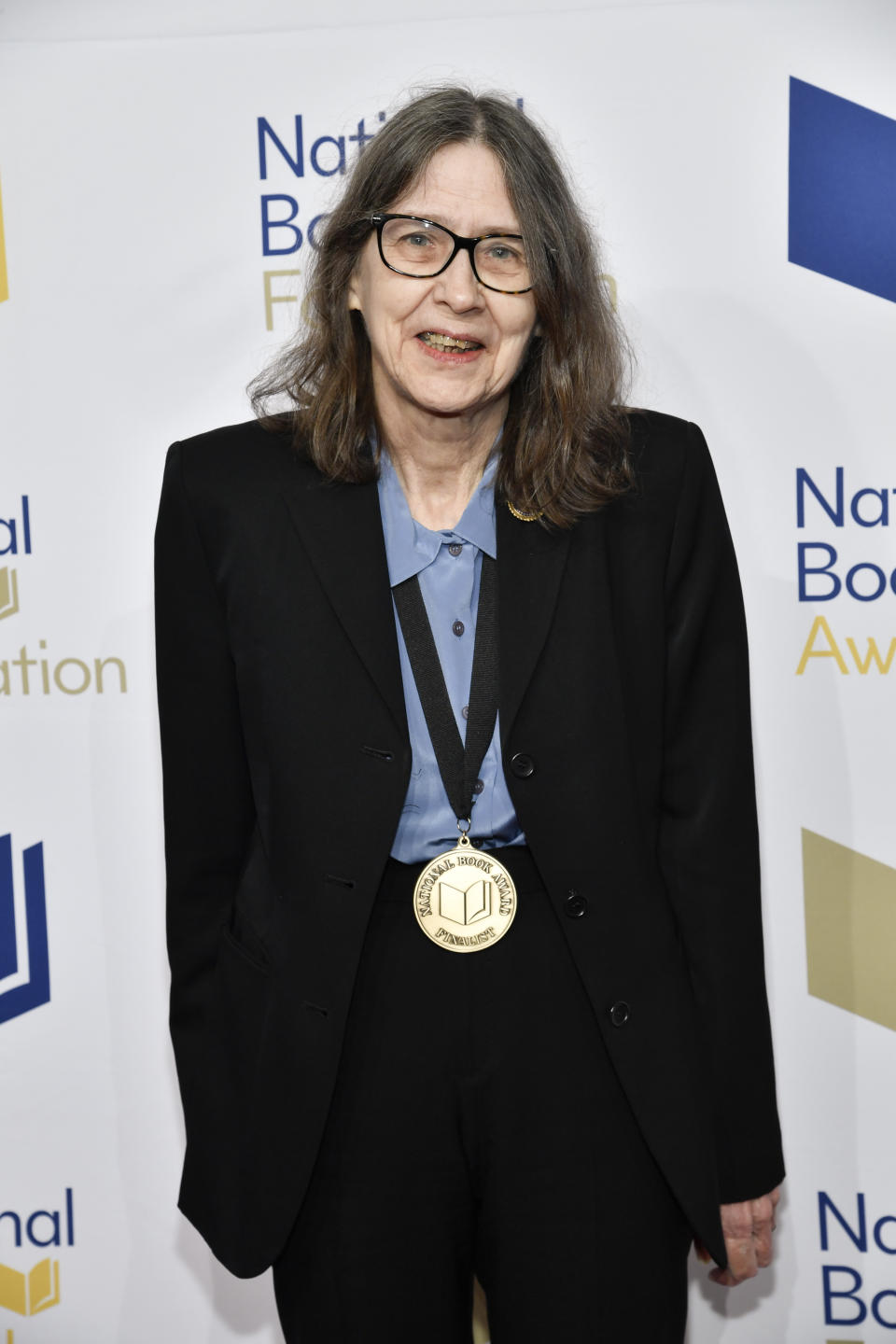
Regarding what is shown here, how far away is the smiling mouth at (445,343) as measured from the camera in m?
1.52

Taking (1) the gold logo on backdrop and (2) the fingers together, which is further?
(1) the gold logo on backdrop

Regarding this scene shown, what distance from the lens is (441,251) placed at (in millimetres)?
1516

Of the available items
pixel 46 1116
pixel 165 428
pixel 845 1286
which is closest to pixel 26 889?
pixel 46 1116

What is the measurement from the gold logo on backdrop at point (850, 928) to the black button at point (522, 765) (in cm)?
99

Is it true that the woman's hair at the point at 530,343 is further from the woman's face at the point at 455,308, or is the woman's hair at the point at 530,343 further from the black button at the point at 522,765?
the black button at the point at 522,765

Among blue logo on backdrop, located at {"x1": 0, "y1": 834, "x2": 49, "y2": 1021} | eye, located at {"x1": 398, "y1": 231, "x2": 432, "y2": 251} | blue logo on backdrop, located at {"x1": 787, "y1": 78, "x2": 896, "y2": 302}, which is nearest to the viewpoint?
eye, located at {"x1": 398, "y1": 231, "x2": 432, "y2": 251}

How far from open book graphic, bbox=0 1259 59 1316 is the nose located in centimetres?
195

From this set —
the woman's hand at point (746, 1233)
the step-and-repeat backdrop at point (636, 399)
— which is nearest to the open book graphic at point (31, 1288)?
the step-and-repeat backdrop at point (636, 399)

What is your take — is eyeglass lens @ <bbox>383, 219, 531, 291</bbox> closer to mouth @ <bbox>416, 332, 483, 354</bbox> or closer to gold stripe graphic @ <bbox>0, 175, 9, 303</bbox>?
mouth @ <bbox>416, 332, 483, 354</bbox>

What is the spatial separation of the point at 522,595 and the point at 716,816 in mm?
370

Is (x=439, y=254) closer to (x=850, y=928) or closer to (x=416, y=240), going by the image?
(x=416, y=240)

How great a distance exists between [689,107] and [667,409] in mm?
490

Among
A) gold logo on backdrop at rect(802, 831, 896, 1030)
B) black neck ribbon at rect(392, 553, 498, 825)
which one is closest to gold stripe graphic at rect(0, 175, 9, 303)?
black neck ribbon at rect(392, 553, 498, 825)

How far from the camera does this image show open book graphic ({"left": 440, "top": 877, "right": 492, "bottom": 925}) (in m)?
1.42
